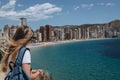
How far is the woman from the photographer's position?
347 cm

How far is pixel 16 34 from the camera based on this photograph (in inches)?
147

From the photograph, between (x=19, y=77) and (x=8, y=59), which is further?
(x=8, y=59)

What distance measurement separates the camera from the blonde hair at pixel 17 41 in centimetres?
361

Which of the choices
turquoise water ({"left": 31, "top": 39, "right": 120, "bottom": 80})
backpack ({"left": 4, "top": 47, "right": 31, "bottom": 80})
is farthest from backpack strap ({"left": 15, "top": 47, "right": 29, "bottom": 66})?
turquoise water ({"left": 31, "top": 39, "right": 120, "bottom": 80})

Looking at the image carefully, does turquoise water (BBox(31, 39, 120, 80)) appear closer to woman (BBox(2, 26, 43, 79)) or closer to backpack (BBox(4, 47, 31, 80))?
woman (BBox(2, 26, 43, 79))

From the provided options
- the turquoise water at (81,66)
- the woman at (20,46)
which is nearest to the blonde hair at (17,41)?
the woman at (20,46)

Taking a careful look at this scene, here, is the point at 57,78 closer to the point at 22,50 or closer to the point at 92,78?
the point at 92,78

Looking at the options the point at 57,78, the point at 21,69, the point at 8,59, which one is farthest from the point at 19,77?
the point at 57,78

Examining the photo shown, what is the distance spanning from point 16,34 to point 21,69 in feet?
1.55

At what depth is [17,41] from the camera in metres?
3.65

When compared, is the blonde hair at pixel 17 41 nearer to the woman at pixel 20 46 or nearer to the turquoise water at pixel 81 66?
the woman at pixel 20 46

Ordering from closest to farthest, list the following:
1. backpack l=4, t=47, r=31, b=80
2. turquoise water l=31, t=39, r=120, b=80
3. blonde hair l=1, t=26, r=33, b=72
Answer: backpack l=4, t=47, r=31, b=80
blonde hair l=1, t=26, r=33, b=72
turquoise water l=31, t=39, r=120, b=80

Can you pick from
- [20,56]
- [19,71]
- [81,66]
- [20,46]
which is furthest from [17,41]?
[81,66]

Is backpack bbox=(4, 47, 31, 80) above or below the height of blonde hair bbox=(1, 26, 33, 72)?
below
